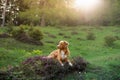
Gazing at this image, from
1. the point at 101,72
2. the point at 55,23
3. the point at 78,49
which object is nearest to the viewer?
the point at 101,72

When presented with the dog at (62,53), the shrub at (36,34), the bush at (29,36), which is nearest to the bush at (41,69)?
the dog at (62,53)

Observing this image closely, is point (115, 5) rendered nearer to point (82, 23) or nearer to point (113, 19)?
point (113, 19)

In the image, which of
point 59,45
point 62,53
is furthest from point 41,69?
point 59,45

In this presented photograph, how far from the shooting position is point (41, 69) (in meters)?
14.8

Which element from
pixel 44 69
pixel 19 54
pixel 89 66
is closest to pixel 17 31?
pixel 19 54

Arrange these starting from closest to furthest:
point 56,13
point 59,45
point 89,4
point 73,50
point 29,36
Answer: point 59,45
point 73,50
point 29,36
point 56,13
point 89,4

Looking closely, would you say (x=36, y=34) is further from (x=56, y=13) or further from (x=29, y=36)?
(x=56, y=13)

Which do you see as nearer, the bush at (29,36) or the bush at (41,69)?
the bush at (41,69)

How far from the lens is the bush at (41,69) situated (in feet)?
47.4

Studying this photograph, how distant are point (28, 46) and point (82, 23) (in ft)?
112

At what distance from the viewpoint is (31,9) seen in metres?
49.0

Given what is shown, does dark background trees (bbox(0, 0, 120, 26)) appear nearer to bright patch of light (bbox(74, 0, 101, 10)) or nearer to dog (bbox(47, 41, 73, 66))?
bright patch of light (bbox(74, 0, 101, 10))

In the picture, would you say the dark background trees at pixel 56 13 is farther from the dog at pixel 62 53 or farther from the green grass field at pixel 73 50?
the dog at pixel 62 53

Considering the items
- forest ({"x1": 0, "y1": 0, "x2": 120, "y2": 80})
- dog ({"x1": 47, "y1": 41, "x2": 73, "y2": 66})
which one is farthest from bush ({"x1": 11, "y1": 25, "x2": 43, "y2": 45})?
dog ({"x1": 47, "y1": 41, "x2": 73, "y2": 66})
